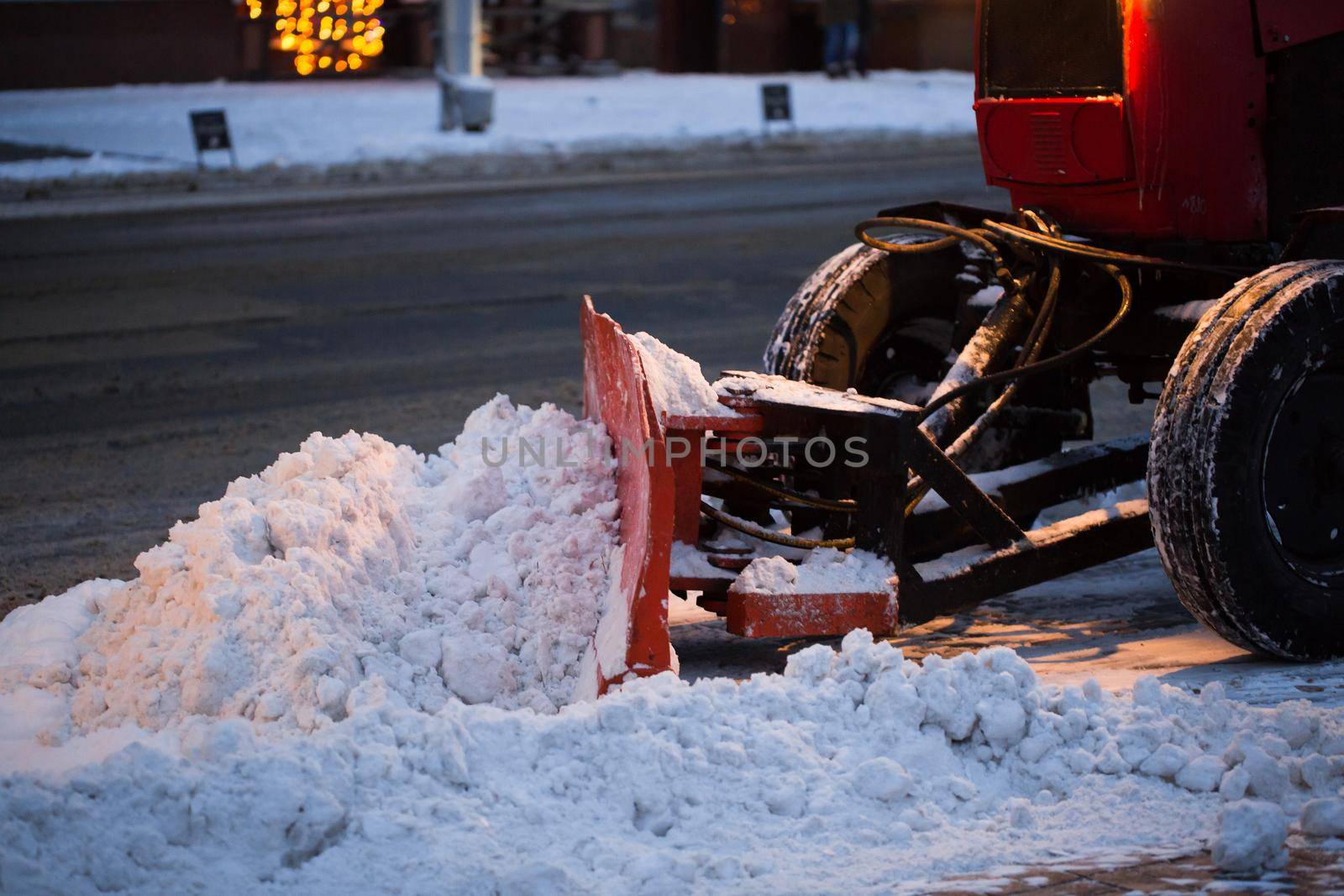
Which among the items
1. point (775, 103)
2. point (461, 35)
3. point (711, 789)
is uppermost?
point (461, 35)

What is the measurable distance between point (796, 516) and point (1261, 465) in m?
1.24

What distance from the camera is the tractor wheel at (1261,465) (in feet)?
13.9

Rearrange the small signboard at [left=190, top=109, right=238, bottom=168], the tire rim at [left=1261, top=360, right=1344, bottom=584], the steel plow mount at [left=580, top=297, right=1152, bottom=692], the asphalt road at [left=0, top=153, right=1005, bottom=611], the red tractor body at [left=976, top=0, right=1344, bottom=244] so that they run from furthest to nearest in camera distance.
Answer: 1. the small signboard at [left=190, top=109, right=238, bottom=168]
2. the asphalt road at [left=0, top=153, right=1005, bottom=611]
3. the red tractor body at [left=976, top=0, right=1344, bottom=244]
4. the tire rim at [left=1261, top=360, right=1344, bottom=584]
5. the steel plow mount at [left=580, top=297, right=1152, bottom=692]

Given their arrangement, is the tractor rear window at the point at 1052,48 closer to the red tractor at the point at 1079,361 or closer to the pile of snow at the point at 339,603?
the red tractor at the point at 1079,361

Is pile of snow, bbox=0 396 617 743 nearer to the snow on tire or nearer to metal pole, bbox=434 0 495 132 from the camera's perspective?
the snow on tire

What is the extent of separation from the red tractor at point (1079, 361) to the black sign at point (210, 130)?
522 inches

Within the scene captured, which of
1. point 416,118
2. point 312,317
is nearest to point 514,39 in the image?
point 416,118

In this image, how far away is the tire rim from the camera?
4.42 metres

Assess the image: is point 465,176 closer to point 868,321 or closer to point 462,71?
point 462,71

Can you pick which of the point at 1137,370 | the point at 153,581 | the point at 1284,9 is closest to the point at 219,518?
the point at 153,581

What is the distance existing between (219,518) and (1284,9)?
318cm

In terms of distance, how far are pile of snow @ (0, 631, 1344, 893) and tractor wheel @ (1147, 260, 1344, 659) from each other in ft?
1.48

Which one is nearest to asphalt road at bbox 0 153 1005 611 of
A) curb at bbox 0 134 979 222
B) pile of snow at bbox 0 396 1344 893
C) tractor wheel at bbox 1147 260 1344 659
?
curb at bbox 0 134 979 222

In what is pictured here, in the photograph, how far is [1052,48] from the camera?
16.9 feet
